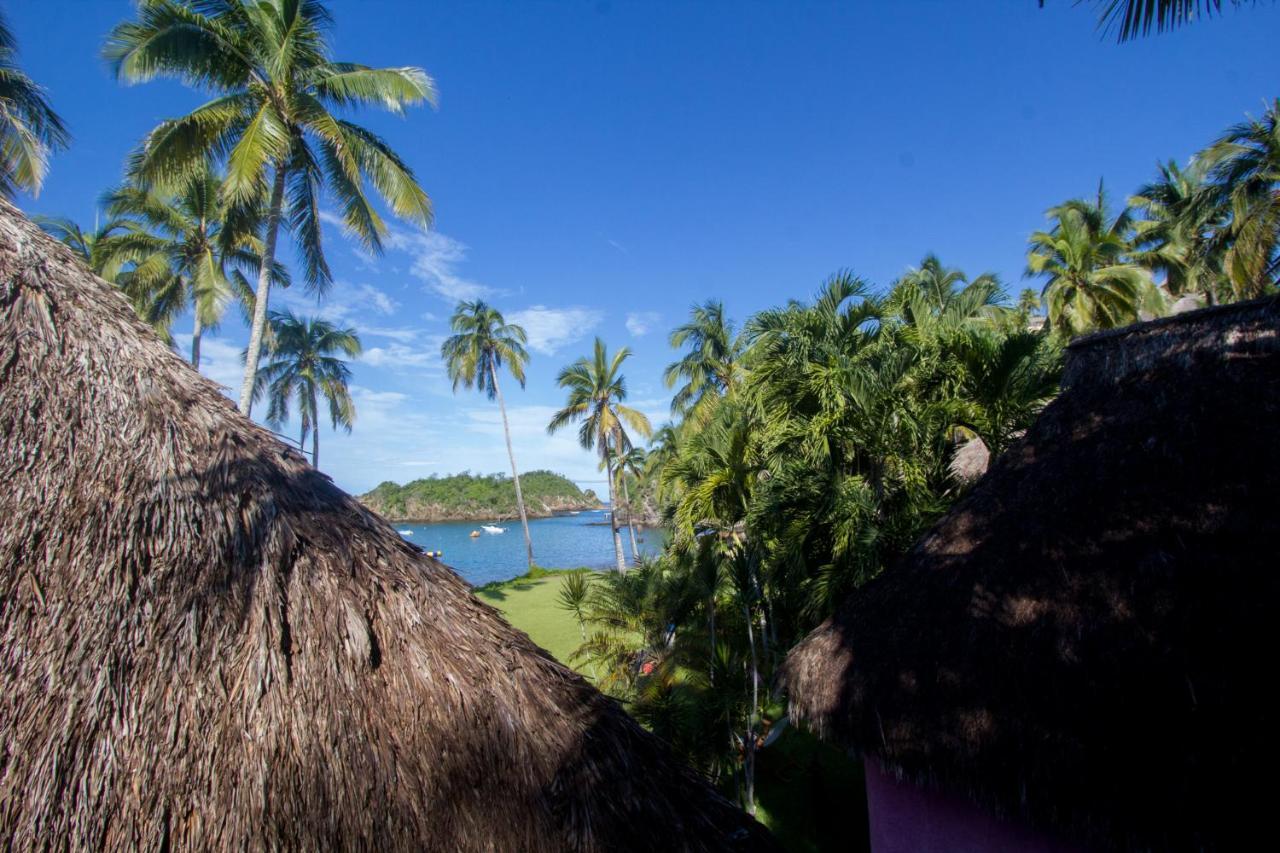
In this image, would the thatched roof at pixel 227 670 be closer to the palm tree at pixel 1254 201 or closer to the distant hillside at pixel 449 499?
the palm tree at pixel 1254 201

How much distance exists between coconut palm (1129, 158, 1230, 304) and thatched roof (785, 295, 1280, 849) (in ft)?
52.5

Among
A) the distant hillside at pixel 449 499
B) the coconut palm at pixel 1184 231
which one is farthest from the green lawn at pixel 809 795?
the distant hillside at pixel 449 499

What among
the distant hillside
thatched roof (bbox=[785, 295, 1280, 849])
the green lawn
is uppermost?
the distant hillside

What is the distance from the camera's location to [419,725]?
2199 millimetres

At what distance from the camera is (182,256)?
1695cm

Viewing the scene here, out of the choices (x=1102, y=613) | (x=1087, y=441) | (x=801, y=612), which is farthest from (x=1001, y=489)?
(x=801, y=612)

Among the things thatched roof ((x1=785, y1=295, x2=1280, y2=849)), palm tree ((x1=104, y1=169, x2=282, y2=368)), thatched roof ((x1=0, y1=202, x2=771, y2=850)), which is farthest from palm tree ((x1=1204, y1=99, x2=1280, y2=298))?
palm tree ((x1=104, y1=169, x2=282, y2=368))

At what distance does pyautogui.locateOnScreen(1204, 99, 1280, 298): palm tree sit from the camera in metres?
12.1

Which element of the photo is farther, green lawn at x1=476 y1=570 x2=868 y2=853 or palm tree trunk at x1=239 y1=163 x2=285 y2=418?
palm tree trunk at x1=239 y1=163 x2=285 y2=418

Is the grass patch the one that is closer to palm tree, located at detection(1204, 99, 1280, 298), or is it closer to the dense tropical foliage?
the dense tropical foliage

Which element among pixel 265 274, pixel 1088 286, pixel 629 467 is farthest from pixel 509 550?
pixel 1088 286

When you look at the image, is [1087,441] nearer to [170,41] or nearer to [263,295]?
[263,295]

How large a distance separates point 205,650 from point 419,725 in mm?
921

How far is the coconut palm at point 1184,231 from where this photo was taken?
14727 mm
